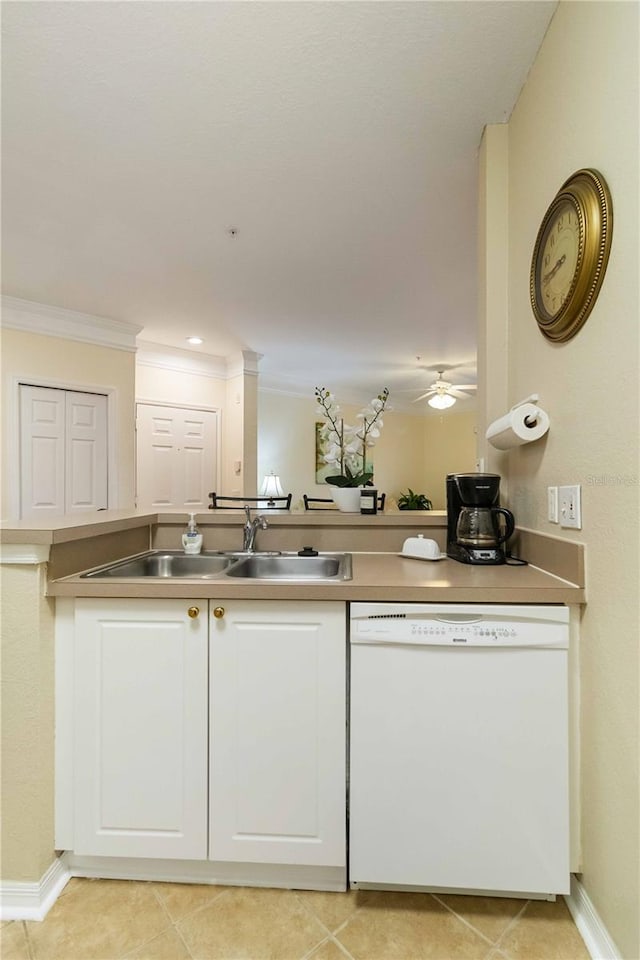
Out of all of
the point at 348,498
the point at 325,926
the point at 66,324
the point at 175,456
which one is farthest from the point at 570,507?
the point at 175,456

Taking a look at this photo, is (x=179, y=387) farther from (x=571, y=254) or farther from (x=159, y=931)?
(x=159, y=931)

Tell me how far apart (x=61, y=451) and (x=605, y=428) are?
13.0 feet

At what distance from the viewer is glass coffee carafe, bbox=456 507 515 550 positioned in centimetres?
156

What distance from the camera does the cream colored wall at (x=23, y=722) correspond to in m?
1.29

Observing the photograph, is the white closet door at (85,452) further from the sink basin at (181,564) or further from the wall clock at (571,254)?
the wall clock at (571,254)

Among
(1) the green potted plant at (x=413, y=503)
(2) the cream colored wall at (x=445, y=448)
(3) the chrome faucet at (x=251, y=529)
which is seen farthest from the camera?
(2) the cream colored wall at (x=445, y=448)

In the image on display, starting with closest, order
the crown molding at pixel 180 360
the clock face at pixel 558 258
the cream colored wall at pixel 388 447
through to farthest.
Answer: the clock face at pixel 558 258 → the crown molding at pixel 180 360 → the cream colored wall at pixel 388 447

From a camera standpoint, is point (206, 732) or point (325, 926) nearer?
point (325, 926)

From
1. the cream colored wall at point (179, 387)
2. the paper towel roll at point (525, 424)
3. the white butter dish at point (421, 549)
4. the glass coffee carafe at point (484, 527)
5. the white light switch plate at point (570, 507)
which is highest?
the cream colored wall at point (179, 387)

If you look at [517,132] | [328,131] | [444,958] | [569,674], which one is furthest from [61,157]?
[444,958]

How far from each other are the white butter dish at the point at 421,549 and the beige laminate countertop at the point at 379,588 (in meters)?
0.25

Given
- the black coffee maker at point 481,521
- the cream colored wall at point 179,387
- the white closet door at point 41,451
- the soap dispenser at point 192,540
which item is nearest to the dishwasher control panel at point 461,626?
the black coffee maker at point 481,521

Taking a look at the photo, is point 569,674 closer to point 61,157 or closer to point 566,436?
point 566,436

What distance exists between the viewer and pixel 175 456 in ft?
16.2
